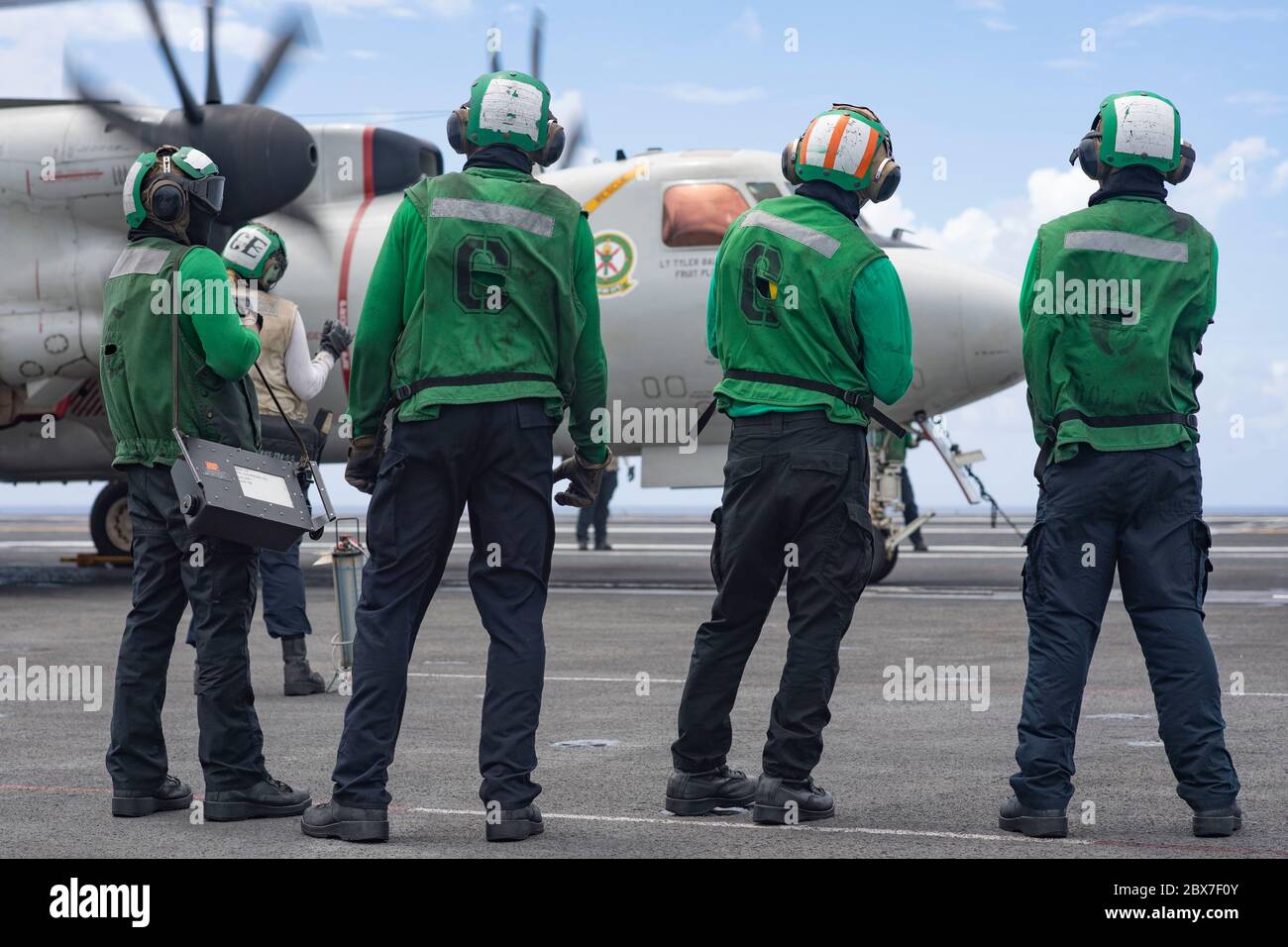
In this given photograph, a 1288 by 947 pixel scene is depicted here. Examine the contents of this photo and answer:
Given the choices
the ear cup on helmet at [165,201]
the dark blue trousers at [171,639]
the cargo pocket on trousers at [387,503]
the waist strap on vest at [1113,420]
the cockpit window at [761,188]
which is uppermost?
the cockpit window at [761,188]

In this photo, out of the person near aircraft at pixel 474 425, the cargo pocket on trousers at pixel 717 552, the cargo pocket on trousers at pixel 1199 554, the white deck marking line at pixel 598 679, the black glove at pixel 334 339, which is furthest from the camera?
the white deck marking line at pixel 598 679

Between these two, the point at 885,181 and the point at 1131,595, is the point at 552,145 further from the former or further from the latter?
the point at 1131,595

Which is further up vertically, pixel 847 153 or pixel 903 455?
pixel 847 153

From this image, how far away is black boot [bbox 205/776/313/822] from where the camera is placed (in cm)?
511

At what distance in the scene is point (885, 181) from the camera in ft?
17.3

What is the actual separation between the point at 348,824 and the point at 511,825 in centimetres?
46

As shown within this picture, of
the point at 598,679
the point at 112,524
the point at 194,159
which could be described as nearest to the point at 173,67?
the point at 112,524

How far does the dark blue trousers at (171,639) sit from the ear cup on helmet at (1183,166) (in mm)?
3126

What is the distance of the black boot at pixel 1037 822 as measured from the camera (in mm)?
4730

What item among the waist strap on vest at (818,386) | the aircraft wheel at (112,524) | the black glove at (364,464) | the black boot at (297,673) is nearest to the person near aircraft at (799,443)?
the waist strap on vest at (818,386)

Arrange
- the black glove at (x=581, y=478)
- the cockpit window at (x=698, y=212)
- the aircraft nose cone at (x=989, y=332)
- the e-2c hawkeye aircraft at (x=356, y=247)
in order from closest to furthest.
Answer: the black glove at (x=581, y=478)
the aircraft nose cone at (x=989, y=332)
the e-2c hawkeye aircraft at (x=356, y=247)
the cockpit window at (x=698, y=212)

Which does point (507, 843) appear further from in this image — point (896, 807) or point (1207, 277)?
point (1207, 277)

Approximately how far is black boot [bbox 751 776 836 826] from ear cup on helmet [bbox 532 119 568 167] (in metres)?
2.02

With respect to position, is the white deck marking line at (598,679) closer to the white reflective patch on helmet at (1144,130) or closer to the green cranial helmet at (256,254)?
the green cranial helmet at (256,254)
